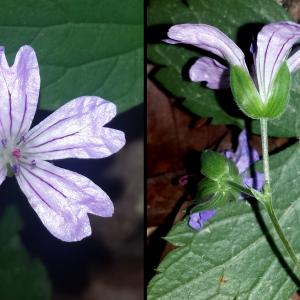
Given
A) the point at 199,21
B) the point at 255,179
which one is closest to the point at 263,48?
the point at 199,21

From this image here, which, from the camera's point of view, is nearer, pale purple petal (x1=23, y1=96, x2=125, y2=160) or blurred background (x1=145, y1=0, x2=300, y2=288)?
pale purple petal (x1=23, y1=96, x2=125, y2=160)

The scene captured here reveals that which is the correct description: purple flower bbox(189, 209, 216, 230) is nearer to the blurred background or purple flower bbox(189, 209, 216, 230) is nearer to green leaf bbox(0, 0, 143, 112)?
the blurred background

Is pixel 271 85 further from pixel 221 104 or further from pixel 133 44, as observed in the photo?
pixel 133 44

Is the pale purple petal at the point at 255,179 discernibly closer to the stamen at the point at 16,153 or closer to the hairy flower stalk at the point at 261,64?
the hairy flower stalk at the point at 261,64

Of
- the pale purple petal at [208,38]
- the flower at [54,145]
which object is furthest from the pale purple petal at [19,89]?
the pale purple petal at [208,38]

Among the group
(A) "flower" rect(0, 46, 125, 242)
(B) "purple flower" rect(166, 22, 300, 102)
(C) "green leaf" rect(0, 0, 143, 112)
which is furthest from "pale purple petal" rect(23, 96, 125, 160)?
(B) "purple flower" rect(166, 22, 300, 102)

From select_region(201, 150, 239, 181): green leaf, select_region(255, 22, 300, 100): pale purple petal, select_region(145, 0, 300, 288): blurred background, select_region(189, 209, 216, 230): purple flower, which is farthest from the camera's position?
select_region(145, 0, 300, 288): blurred background
